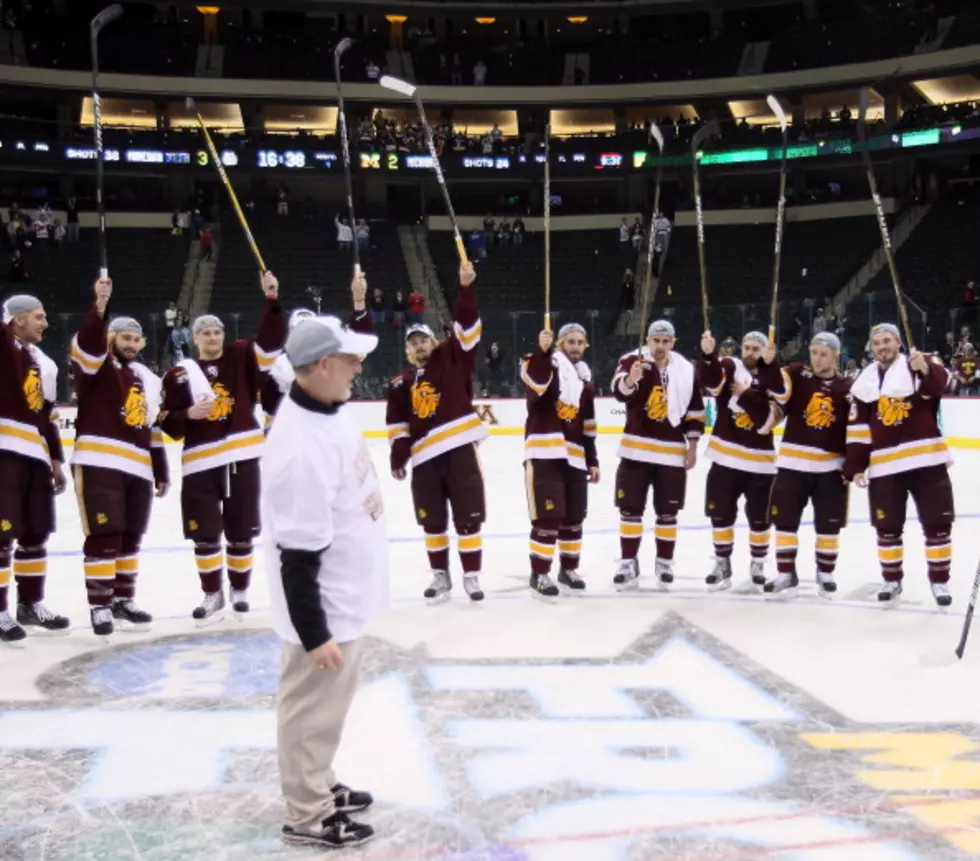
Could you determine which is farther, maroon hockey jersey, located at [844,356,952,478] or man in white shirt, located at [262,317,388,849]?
maroon hockey jersey, located at [844,356,952,478]

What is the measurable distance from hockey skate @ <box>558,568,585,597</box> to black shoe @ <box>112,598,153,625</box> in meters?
2.38

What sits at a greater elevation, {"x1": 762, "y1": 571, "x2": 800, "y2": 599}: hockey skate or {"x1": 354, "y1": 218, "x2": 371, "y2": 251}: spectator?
{"x1": 354, "y1": 218, "x2": 371, "y2": 251}: spectator

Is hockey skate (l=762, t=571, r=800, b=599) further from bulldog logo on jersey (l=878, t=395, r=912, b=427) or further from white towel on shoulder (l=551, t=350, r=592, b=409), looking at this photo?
white towel on shoulder (l=551, t=350, r=592, b=409)

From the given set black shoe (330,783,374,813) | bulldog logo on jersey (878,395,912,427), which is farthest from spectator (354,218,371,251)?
black shoe (330,783,374,813)

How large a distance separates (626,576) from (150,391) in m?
2.95

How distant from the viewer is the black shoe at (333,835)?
126 inches

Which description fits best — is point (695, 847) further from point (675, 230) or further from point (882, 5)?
point (882, 5)

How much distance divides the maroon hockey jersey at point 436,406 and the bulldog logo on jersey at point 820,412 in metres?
1.87

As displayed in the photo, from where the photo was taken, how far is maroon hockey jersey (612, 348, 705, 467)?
6.81 m

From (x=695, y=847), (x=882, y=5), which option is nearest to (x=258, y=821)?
(x=695, y=847)

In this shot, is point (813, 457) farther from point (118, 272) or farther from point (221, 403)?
point (118, 272)

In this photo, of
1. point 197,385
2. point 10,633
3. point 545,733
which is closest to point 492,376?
point 197,385

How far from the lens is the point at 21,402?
558 cm

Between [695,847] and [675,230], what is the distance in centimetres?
2649
